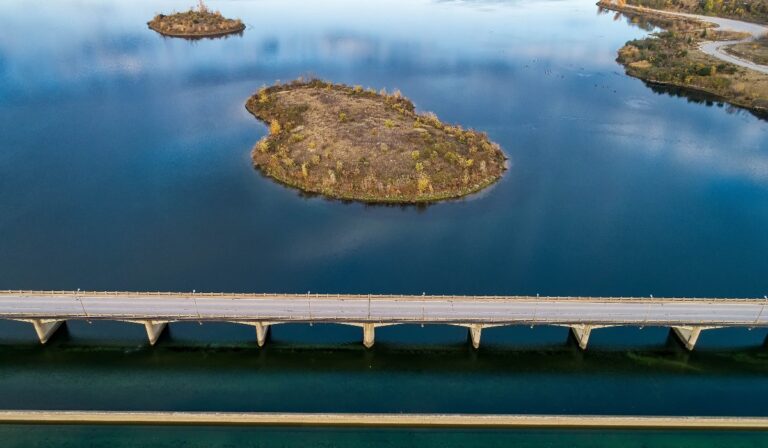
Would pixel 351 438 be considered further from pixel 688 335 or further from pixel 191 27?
pixel 191 27

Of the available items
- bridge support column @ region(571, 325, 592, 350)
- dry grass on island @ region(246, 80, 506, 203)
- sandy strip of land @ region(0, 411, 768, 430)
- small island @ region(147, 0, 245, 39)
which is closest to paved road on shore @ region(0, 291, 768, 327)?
bridge support column @ region(571, 325, 592, 350)

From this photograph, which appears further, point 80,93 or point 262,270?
Answer: point 80,93

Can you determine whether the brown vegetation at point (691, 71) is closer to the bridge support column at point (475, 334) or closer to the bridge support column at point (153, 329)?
the bridge support column at point (475, 334)

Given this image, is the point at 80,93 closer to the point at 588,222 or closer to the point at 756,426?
the point at 588,222

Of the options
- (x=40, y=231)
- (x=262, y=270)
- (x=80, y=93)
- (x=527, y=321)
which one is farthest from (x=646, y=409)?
(x=80, y=93)

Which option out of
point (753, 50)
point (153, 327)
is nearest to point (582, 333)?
point (153, 327)

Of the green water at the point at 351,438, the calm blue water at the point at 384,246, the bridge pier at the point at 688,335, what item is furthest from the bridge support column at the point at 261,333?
the bridge pier at the point at 688,335
